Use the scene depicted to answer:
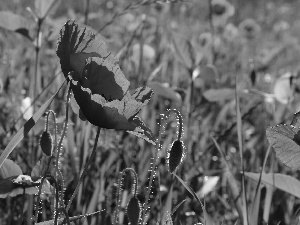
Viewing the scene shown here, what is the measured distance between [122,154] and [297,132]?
0.82 metres

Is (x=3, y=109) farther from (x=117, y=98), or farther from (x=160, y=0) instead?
(x=117, y=98)

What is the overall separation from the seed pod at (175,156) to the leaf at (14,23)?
0.86m

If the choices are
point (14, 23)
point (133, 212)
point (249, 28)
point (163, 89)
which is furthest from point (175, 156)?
point (249, 28)

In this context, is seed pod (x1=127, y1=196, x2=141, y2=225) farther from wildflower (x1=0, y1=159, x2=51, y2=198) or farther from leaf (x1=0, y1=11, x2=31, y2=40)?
leaf (x1=0, y1=11, x2=31, y2=40)

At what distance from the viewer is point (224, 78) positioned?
9.89 feet

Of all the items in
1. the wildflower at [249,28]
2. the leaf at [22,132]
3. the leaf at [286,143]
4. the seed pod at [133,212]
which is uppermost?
the wildflower at [249,28]

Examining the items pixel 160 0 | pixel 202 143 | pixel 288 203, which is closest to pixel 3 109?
pixel 202 143

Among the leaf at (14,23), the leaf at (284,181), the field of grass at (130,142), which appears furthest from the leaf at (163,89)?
the leaf at (284,181)

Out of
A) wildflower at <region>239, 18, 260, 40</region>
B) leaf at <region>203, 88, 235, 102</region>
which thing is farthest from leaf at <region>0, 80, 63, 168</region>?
wildflower at <region>239, 18, 260, 40</region>

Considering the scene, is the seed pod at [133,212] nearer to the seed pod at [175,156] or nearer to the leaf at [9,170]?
the seed pod at [175,156]

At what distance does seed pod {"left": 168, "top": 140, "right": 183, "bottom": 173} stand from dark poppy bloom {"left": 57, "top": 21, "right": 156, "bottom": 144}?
8 centimetres

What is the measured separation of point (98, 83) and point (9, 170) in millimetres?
292

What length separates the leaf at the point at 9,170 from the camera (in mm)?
1104

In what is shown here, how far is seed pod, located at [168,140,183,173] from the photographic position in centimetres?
103
